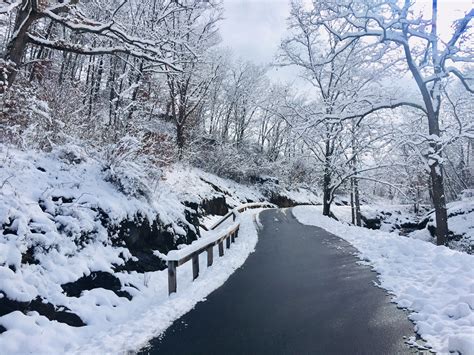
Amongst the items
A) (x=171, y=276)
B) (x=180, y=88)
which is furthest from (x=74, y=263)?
(x=180, y=88)

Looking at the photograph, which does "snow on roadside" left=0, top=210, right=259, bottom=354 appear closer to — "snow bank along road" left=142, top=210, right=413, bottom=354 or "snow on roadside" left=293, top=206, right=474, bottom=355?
"snow bank along road" left=142, top=210, right=413, bottom=354

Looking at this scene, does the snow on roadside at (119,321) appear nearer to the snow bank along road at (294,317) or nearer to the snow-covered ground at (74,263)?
the snow-covered ground at (74,263)

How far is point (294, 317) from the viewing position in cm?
575

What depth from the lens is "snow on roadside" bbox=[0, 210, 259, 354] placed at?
462 cm

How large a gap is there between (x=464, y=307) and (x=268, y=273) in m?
4.43

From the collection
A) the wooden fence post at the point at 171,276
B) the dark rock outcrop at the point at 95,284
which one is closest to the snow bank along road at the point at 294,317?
the wooden fence post at the point at 171,276

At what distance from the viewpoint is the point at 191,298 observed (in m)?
6.88

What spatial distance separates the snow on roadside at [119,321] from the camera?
462 cm

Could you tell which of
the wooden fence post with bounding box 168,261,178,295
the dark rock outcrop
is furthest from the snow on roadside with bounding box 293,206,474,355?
the dark rock outcrop

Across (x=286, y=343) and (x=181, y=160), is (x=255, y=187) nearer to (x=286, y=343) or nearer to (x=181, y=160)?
(x=181, y=160)

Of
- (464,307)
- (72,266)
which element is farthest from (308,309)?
(72,266)

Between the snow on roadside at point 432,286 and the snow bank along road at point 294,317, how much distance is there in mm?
336

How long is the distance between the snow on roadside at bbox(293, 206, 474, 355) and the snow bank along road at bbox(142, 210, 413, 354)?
34 centimetres

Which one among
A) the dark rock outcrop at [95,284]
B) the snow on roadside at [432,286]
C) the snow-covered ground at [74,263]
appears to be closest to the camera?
the snow on roadside at [432,286]
